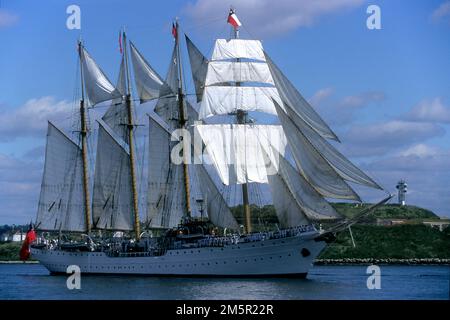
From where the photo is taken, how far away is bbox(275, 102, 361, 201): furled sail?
67.4 metres

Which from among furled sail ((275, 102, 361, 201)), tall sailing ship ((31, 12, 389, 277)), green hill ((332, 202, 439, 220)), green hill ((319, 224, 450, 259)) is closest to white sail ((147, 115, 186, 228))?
tall sailing ship ((31, 12, 389, 277))

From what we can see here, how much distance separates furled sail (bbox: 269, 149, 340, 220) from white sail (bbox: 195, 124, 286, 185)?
6420 mm

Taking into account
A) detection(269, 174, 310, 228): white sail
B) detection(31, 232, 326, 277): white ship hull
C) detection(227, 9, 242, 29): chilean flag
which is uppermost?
detection(227, 9, 242, 29): chilean flag

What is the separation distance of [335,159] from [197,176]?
1707 cm

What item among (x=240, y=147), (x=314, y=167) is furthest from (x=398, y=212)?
(x=314, y=167)

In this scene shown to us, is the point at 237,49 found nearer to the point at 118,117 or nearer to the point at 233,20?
the point at 233,20

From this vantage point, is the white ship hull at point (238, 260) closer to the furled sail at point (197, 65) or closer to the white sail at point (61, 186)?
the white sail at point (61, 186)

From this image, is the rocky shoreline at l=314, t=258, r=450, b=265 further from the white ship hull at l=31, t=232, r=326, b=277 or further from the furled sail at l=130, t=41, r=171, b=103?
the furled sail at l=130, t=41, r=171, b=103

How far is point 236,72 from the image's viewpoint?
8200 cm

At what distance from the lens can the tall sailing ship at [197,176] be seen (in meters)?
Answer: 71.3

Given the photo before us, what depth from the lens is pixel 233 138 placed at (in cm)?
8188

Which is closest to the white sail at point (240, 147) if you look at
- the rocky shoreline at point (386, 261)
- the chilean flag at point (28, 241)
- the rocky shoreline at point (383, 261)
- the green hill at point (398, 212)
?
the chilean flag at point (28, 241)

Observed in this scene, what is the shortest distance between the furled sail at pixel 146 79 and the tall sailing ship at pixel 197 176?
0.31ft

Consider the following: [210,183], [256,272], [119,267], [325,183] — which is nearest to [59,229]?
[119,267]
